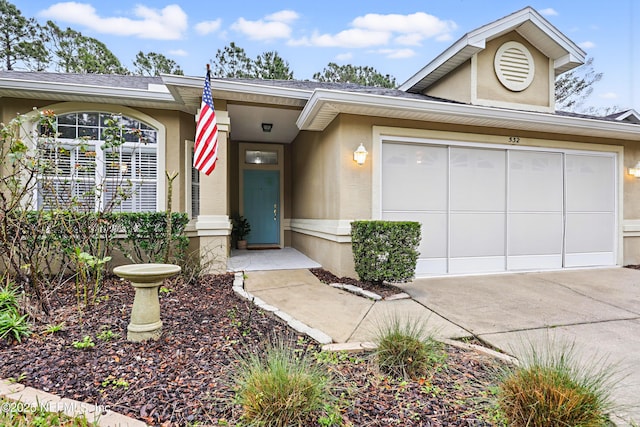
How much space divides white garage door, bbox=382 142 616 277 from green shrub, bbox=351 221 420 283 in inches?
36.4

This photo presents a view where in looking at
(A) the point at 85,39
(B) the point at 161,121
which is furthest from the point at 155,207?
(A) the point at 85,39

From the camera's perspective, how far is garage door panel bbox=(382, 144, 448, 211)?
5.20m

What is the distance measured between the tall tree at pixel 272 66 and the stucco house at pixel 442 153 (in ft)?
37.1

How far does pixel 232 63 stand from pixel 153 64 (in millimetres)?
4081

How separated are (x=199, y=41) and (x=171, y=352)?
1636 cm

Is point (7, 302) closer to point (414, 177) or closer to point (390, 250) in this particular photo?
point (390, 250)

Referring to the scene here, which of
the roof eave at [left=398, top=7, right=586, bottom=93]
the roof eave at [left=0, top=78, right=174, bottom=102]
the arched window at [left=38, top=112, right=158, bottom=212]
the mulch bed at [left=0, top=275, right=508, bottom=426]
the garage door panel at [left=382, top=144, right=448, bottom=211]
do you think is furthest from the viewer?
the roof eave at [left=398, top=7, right=586, bottom=93]

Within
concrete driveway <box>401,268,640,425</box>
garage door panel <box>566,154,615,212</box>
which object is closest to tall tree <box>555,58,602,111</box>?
garage door panel <box>566,154,615,212</box>

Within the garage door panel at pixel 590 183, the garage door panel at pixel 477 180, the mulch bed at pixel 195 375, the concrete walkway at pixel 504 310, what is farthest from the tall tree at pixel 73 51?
the garage door panel at pixel 590 183

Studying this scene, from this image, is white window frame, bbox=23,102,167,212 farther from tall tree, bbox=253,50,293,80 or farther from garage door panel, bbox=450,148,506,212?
tall tree, bbox=253,50,293,80

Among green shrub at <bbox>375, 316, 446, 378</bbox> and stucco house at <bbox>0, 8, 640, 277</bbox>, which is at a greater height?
stucco house at <bbox>0, 8, 640, 277</bbox>

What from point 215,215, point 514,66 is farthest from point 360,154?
point 514,66

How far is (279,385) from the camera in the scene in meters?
1.67

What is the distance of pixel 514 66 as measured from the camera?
6480mm
